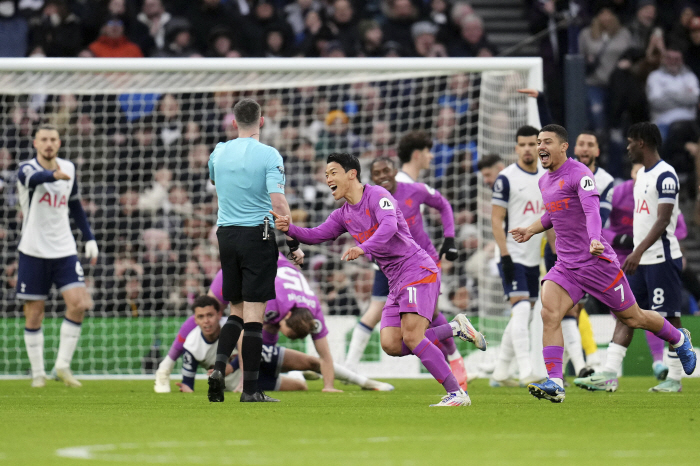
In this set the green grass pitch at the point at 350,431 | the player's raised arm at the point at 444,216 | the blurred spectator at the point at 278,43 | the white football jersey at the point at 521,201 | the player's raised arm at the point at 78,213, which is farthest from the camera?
the blurred spectator at the point at 278,43

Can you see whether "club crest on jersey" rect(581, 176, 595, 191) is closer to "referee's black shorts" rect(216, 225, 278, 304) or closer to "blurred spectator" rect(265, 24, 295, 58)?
"referee's black shorts" rect(216, 225, 278, 304)

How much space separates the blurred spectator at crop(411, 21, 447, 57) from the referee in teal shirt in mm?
8921

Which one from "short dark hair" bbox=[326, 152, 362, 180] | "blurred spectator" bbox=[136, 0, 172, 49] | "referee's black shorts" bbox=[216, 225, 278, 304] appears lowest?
"referee's black shorts" bbox=[216, 225, 278, 304]

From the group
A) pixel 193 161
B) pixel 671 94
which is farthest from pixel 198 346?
pixel 671 94

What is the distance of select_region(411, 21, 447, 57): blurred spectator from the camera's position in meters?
16.0

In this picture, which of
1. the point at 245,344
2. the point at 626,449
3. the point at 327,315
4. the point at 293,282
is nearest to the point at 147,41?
the point at 327,315

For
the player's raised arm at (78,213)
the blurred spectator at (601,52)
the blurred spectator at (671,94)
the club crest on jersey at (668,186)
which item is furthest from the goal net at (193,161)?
the blurred spectator at (671,94)

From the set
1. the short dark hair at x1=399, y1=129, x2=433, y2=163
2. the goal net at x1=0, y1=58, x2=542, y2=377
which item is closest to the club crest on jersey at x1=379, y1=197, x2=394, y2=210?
the short dark hair at x1=399, y1=129, x2=433, y2=163

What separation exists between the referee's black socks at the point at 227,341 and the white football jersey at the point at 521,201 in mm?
2938

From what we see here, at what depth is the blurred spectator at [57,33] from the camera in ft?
50.9

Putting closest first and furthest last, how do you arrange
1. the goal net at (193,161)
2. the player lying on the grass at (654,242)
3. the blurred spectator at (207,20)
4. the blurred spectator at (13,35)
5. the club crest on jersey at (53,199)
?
the player lying on the grass at (654,242)
the club crest on jersey at (53,199)
the goal net at (193,161)
the blurred spectator at (13,35)
the blurred spectator at (207,20)

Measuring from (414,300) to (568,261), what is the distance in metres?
1.24

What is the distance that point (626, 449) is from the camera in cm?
455

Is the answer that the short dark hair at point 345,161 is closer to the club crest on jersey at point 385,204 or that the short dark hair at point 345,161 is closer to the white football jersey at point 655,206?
the club crest on jersey at point 385,204
